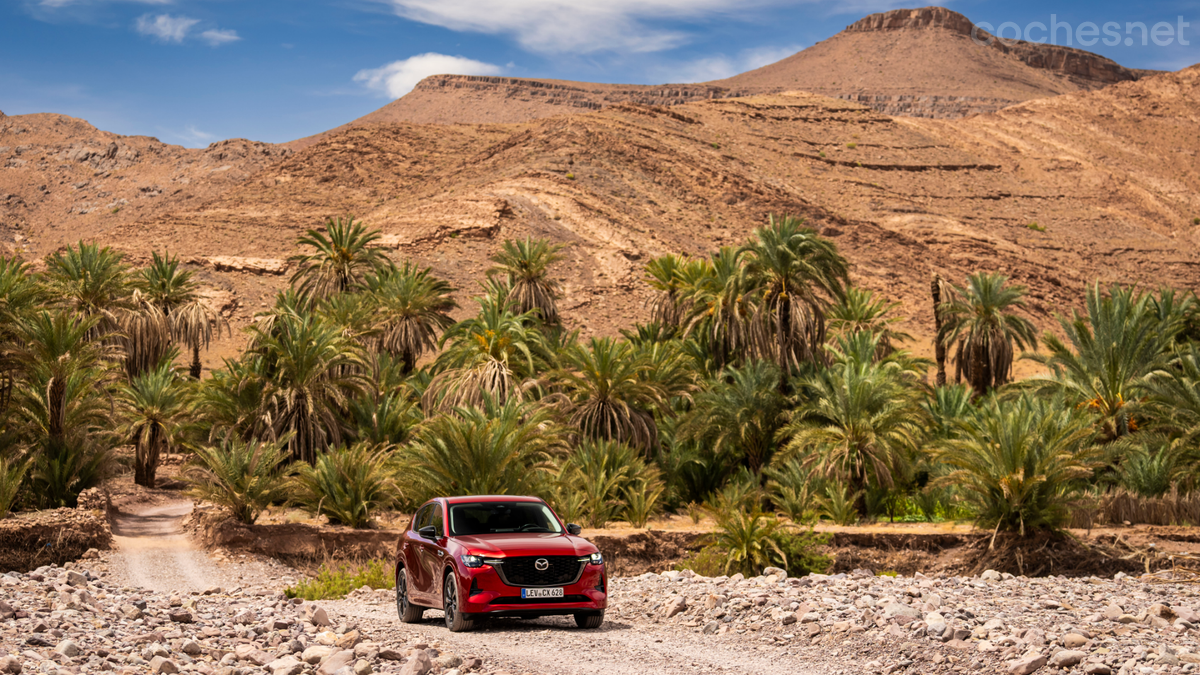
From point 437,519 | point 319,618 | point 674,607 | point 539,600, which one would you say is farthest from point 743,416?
point 319,618

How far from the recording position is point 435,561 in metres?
10.7

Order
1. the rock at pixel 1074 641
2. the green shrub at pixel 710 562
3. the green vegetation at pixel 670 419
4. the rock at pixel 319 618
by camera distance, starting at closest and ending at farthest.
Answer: the rock at pixel 1074 641 < the rock at pixel 319 618 < the green shrub at pixel 710 562 < the green vegetation at pixel 670 419

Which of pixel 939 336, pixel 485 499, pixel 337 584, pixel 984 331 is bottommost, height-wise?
pixel 337 584

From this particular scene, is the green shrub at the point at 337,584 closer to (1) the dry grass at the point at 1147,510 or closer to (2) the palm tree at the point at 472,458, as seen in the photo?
(2) the palm tree at the point at 472,458

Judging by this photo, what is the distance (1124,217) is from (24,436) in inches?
3919

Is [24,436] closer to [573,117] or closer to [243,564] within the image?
[243,564]

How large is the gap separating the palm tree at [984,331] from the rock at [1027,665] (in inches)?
1238

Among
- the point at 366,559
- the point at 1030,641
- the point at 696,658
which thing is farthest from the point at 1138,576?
the point at 366,559

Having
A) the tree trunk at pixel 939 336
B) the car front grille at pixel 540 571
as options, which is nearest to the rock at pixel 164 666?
the car front grille at pixel 540 571

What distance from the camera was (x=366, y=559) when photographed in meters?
20.0

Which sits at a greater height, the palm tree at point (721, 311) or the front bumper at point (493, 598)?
the palm tree at point (721, 311)

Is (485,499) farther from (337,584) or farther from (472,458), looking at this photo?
(472,458)

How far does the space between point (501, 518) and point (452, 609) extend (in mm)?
1355

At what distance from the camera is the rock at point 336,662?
26.2 ft
